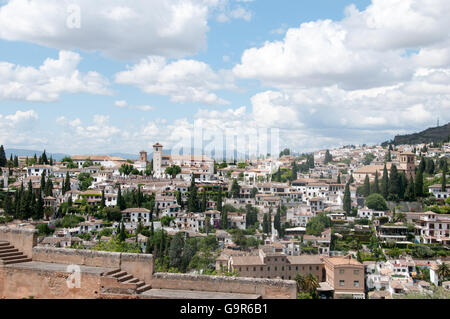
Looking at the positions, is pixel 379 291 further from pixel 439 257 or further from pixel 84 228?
pixel 84 228

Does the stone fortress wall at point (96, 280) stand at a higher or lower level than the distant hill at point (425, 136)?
lower

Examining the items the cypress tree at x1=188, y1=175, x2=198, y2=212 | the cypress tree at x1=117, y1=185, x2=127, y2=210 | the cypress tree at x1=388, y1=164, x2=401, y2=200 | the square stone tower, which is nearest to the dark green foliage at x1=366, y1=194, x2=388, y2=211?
the cypress tree at x1=388, y1=164, x2=401, y2=200

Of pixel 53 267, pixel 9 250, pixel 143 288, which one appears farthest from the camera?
pixel 9 250

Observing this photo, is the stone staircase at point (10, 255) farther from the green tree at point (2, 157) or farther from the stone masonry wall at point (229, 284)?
the green tree at point (2, 157)

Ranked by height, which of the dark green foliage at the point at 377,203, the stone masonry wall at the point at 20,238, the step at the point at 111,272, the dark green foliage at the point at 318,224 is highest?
the stone masonry wall at the point at 20,238

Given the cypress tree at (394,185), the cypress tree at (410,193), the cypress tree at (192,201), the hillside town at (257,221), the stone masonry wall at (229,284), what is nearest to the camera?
the stone masonry wall at (229,284)

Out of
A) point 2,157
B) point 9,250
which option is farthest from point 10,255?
point 2,157

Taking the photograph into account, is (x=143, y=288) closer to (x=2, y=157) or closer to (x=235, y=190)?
(x=235, y=190)

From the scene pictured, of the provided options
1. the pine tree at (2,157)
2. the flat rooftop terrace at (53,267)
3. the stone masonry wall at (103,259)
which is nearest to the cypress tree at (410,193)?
the stone masonry wall at (103,259)

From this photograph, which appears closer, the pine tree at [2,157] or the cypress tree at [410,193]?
the cypress tree at [410,193]

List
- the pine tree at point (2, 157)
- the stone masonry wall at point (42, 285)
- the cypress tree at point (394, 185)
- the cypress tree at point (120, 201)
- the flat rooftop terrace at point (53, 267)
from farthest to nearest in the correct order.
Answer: the pine tree at point (2, 157), the cypress tree at point (394, 185), the cypress tree at point (120, 201), the flat rooftop terrace at point (53, 267), the stone masonry wall at point (42, 285)
